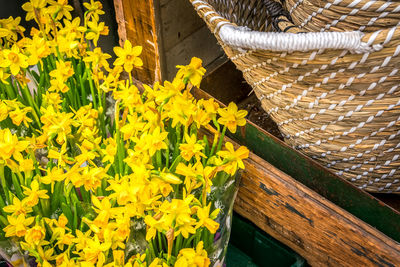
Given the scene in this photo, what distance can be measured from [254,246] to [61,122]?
0.57 m

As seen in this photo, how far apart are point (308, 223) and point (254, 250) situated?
24cm

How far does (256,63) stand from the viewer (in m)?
0.87

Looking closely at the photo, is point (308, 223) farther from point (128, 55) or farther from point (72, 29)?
point (72, 29)

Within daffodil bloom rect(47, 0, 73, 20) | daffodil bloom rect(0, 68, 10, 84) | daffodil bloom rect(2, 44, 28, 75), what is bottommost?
daffodil bloom rect(0, 68, 10, 84)

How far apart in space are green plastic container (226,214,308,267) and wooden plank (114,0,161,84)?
44 cm

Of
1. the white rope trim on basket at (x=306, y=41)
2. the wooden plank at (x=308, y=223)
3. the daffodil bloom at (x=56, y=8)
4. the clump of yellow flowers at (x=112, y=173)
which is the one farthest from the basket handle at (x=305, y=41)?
the daffodil bloom at (x=56, y=8)

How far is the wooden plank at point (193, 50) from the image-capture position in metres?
1.23

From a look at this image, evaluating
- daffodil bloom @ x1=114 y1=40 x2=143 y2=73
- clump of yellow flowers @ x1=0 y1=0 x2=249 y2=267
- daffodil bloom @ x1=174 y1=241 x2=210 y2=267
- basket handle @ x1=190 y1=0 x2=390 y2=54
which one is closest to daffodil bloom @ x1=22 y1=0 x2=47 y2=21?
clump of yellow flowers @ x1=0 y1=0 x2=249 y2=267

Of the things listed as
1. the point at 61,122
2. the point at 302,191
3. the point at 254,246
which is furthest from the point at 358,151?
the point at 61,122

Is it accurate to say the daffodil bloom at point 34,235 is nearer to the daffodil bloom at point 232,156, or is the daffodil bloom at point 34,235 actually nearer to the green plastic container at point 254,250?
the daffodil bloom at point 232,156

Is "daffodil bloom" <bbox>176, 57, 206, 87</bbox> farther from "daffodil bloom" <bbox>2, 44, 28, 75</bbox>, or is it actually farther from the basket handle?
"daffodil bloom" <bbox>2, 44, 28, 75</bbox>

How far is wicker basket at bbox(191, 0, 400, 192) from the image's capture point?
28.6 inches

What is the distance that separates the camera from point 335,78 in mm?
792

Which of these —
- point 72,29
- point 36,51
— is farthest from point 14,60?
point 72,29
